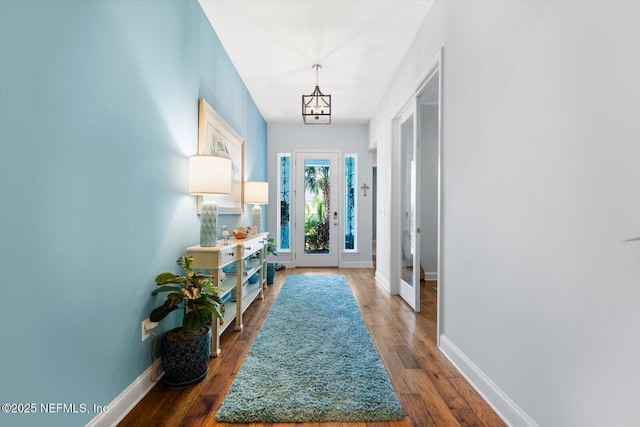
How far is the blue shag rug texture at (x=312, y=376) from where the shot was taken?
1537mm

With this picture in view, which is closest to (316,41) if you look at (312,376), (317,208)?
(312,376)

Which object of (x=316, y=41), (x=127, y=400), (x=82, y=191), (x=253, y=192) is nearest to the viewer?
(x=82, y=191)

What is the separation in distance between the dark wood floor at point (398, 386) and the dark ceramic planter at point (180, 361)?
0.16 ft

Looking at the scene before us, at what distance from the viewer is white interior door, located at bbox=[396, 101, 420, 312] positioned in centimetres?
324

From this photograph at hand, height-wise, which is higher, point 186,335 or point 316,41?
point 316,41

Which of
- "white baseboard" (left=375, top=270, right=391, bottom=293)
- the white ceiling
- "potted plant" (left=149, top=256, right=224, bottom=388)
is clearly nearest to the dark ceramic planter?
"potted plant" (left=149, top=256, right=224, bottom=388)

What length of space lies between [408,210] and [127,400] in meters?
3.16

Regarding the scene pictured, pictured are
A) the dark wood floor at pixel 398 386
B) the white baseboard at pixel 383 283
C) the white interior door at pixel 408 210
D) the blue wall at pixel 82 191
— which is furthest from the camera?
the white baseboard at pixel 383 283

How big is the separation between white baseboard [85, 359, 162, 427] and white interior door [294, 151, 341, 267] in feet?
13.4

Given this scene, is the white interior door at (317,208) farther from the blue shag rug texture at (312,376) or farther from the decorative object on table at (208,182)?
the decorative object on table at (208,182)

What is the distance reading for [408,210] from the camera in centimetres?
376

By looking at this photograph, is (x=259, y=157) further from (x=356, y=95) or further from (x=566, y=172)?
(x=566, y=172)

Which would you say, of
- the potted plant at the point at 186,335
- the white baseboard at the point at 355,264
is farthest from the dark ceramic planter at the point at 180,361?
the white baseboard at the point at 355,264

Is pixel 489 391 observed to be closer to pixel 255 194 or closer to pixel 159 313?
pixel 159 313
